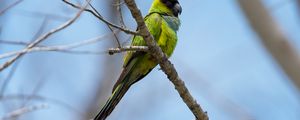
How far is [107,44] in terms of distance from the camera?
8.30 metres

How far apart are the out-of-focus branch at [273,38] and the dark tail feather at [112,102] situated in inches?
45.2

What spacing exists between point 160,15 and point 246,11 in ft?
2.45

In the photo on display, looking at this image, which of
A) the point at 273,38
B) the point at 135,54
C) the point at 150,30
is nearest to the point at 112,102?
the point at 135,54

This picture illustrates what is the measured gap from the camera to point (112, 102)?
13.9ft

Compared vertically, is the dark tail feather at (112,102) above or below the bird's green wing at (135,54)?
below

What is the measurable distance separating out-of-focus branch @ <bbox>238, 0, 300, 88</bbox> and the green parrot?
1.98 feet

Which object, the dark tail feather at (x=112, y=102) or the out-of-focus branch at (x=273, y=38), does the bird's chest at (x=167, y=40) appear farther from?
the out-of-focus branch at (x=273, y=38)

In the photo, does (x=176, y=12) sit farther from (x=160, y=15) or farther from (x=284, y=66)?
(x=284, y=66)

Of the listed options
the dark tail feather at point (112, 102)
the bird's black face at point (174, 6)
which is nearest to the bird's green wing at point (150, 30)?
the dark tail feather at point (112, 102)

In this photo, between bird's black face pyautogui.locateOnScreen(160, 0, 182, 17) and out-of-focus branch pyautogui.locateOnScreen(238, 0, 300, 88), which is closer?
out-of-focus branch pyautogui.locateOnScreen(238, 0, 300, 88)

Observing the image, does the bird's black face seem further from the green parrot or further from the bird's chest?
the bird's chest

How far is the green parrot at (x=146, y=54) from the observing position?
14.1ft

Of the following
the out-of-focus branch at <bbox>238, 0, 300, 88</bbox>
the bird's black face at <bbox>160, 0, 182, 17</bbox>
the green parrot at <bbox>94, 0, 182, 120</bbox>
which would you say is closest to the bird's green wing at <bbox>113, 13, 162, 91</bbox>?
the green parrot at <bbox>94, 0, 182, 120</bbox>

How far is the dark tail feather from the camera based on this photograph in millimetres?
4109
